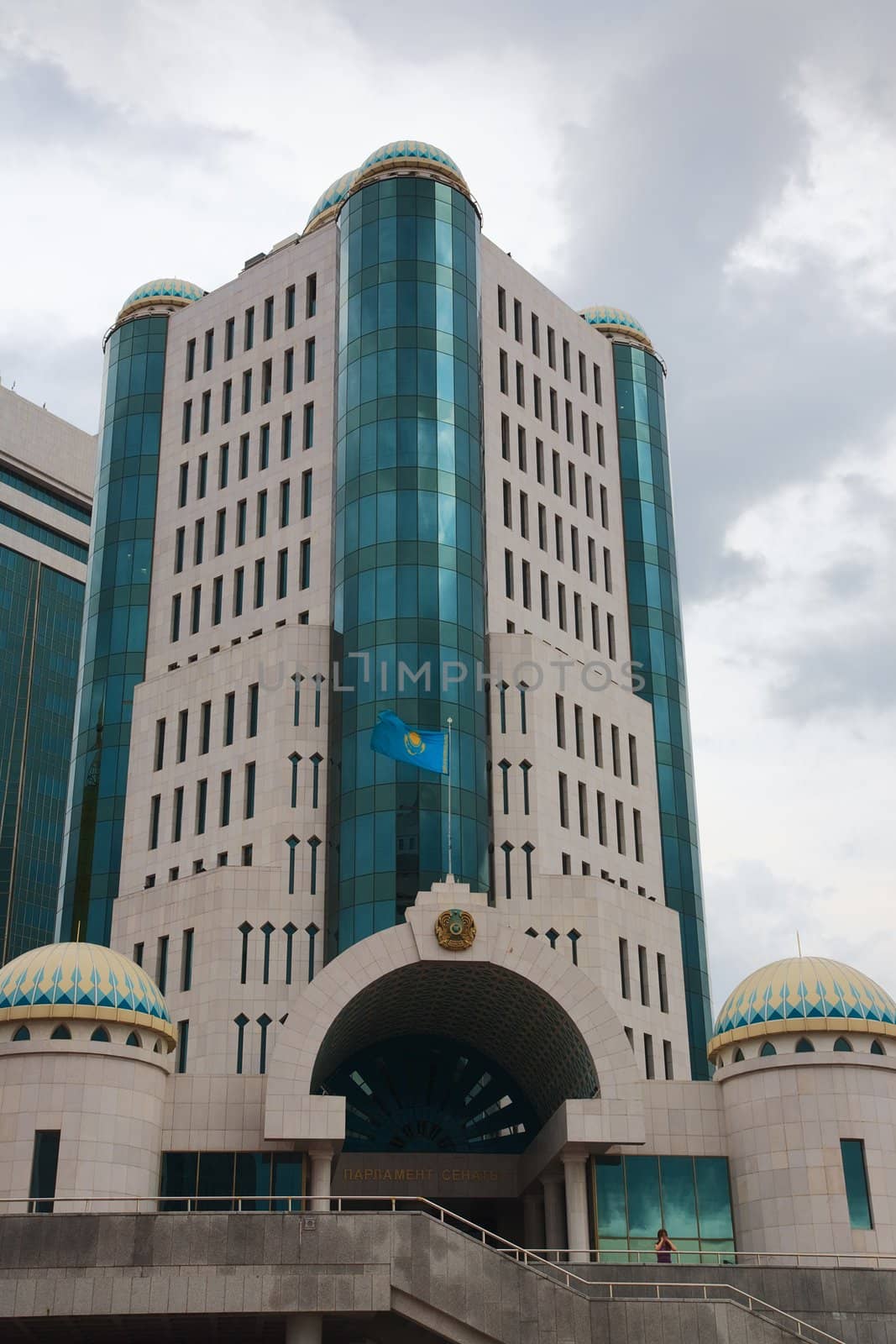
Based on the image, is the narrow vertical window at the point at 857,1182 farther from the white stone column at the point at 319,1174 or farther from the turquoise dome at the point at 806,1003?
the white stone column at the point at 319,1174

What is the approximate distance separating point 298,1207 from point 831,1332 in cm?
1854

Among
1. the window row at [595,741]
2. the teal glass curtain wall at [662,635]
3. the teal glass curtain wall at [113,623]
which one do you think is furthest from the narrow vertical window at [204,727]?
the teal glass curtain wall at [662,635]

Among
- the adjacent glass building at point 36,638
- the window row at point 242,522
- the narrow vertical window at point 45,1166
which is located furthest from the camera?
the adjacent glass building at point 36,638

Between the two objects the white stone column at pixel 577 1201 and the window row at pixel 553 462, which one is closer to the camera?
the white stone column at pixel 577 1201

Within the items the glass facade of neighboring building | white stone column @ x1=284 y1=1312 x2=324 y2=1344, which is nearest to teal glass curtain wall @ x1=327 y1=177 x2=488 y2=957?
the glass facade of neighboring building

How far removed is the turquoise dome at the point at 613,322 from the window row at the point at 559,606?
2276 centimetres

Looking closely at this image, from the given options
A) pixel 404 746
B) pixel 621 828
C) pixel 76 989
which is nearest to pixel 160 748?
pixel 404 746

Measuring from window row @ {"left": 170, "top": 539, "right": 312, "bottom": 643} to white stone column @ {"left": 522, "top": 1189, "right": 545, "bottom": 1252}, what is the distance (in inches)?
1317

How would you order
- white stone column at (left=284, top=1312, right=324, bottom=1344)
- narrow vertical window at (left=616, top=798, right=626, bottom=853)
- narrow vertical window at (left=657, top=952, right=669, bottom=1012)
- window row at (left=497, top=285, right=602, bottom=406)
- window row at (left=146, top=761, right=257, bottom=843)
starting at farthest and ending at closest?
window row at (left=497, top=285, right=602, bottom=406), narrow vertical window at (left=616, top=798, right=626, bottom=853), narrow vertical window at (left=657, top=952, right=669, bottom=1012), window row at (left=146, top=761, right=257, bottom=843), white stone column at (left=284, top=1312, right=324, bottom=1344)

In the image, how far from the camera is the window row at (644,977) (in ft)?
244

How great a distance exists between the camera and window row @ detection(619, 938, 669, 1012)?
74.4 m

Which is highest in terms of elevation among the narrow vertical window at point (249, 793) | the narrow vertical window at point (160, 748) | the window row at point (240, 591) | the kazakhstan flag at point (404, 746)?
the window row at point (240, 591)

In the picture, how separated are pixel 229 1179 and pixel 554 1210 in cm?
1258

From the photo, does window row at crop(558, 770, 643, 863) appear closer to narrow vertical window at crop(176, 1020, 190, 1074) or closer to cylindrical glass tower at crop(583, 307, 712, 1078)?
cylindrical glass tower at crop(583, 307, 712, 1078)
